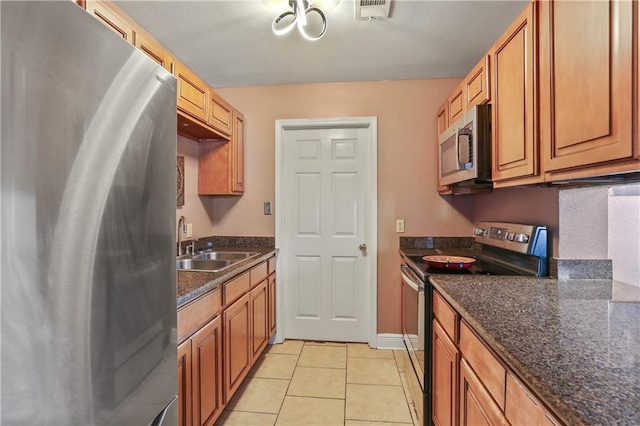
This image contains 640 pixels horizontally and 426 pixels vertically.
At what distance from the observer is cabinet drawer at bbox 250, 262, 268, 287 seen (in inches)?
91.6

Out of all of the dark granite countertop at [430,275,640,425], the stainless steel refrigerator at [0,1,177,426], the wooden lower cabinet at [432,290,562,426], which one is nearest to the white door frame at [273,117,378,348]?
the wooden lower cabinet at [432,290,562,426]

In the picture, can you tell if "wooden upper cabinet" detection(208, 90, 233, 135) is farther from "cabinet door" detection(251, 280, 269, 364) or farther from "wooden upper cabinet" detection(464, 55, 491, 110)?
"wooden upper cabinet" detection(464, 55, 491, 110)

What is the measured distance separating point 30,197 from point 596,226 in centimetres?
204

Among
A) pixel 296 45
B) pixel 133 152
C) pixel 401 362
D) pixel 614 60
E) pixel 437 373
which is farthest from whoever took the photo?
pixel 401 362

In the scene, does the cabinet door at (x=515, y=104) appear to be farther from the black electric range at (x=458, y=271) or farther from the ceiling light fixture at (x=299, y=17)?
the ceiling light fixture at (x=299, y=17)

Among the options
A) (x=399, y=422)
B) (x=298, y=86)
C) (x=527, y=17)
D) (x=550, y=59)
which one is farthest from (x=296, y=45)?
(x=399, y=422)

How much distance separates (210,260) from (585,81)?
2402mm

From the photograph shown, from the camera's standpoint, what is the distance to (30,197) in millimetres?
524

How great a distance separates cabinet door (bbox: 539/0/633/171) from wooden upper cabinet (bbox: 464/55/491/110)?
472 millimetres

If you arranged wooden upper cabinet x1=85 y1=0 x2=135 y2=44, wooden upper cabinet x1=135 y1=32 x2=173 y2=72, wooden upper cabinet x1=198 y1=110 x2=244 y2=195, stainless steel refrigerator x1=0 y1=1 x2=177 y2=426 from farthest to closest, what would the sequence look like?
1. wooden upper cabinet x1=198 y1=110 x2=244 y2=195
2. wooden upper cabinet x1=135 y1=32 x2=173 y2=72
3. wooden upper cabinet x1=85 y1=0 x2=135 y2=44
4. stainless steel refrigerator x1=0 y1=1 x2=177 y2=426

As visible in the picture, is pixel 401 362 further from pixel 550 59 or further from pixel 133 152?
pixel 133 152

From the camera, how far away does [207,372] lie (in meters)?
1.59

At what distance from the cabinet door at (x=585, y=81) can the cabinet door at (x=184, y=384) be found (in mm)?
1690

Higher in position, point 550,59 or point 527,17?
point 527,17
